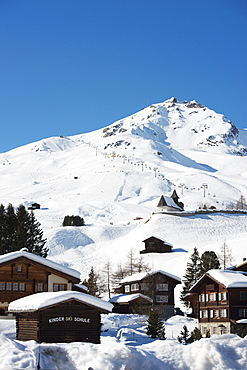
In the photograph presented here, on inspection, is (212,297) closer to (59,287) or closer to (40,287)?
(59,287)

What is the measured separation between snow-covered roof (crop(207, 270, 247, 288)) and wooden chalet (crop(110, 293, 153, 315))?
37.5 ft

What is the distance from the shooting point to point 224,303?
42031 millimetres

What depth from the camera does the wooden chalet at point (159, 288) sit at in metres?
54.6

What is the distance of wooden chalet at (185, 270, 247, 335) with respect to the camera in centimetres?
4112

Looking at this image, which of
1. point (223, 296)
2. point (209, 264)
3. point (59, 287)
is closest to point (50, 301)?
point (59, 287)

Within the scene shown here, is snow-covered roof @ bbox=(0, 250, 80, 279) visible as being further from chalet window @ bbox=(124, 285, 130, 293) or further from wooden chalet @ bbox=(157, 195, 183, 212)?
wooden chalet @ bbox=(157, 195, 183, 212)

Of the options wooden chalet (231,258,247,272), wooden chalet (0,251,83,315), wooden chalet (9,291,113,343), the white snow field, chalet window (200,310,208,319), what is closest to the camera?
the white snow field

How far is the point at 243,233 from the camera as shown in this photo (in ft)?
292

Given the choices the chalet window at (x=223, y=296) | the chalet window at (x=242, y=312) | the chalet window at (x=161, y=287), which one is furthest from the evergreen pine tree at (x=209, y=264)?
the chalet window at (x=242, y=312)

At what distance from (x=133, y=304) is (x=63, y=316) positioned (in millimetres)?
28321

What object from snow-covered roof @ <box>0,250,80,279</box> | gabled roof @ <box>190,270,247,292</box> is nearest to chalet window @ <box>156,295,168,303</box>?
gabled roof @ <box>190,270,247,292</box>

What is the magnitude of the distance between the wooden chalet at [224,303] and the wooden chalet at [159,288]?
31.9 feet

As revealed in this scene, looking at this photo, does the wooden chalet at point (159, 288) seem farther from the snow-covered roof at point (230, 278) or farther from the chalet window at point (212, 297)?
the snow-covered roof at point (230, 278)

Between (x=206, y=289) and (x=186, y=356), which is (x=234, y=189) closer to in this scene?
(x=206, y=289)
